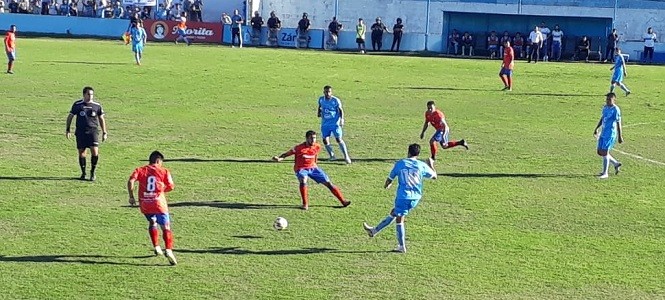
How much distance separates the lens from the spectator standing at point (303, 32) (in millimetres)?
60156

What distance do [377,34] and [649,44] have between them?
1503cm

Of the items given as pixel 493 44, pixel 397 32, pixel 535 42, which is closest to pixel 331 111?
pixel 535 42

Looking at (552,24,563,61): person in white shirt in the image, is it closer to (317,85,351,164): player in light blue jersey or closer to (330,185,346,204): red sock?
(317,85,351,164): player in light blue jersey

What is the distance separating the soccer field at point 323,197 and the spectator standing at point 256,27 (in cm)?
1911

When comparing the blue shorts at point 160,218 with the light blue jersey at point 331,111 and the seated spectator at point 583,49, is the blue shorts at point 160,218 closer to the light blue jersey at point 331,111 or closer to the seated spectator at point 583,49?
the light blue jersey at point 331,111

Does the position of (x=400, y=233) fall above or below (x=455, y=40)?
below

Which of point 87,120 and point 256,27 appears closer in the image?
point 87,120

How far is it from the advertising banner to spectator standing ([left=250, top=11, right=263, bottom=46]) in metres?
2.48

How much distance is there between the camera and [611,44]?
56.3 m

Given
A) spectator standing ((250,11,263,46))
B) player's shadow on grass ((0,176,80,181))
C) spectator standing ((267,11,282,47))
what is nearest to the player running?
spectator standing ((250,11,263,46))

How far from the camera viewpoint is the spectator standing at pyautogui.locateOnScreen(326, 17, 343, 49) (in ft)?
197

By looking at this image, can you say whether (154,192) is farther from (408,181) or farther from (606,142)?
(606,142)

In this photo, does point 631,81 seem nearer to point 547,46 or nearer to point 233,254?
point 547,46

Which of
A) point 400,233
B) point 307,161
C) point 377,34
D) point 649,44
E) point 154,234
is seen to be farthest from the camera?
point 377,34
